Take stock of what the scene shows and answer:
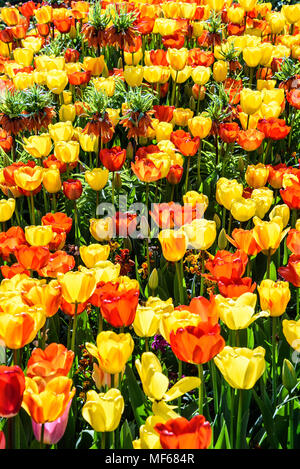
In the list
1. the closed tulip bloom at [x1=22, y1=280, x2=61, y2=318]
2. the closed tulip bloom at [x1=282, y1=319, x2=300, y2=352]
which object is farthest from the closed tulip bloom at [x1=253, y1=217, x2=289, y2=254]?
Result: the closed tulip bloom at [x1=22, y1=280, x2=61, y2=318]

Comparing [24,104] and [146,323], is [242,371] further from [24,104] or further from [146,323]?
[24,104]

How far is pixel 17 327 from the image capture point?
188 cm

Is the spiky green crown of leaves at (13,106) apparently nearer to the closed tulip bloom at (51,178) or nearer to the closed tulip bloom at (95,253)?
the closed tulip bloom at (51,178)

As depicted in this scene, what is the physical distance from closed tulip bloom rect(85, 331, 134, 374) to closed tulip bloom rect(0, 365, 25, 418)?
28 cm

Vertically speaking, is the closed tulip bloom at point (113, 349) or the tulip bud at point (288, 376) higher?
the closed tulip bloom at point (113, 349)

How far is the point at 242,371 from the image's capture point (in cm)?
184

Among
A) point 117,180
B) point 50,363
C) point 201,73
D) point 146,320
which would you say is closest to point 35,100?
point 117,180

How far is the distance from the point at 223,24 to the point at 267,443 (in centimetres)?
387

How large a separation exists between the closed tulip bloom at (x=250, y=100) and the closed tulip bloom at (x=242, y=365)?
7.34 ft

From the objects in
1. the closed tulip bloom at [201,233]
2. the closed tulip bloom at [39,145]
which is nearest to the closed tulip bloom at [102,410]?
the closed tulip bloom at [201,233]

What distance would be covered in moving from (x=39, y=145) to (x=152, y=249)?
0.86 m

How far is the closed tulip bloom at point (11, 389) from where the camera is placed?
5.37 feet

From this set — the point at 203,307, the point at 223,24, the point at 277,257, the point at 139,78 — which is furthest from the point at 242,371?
the point at 223,24

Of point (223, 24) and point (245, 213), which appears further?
point (223, 24)
